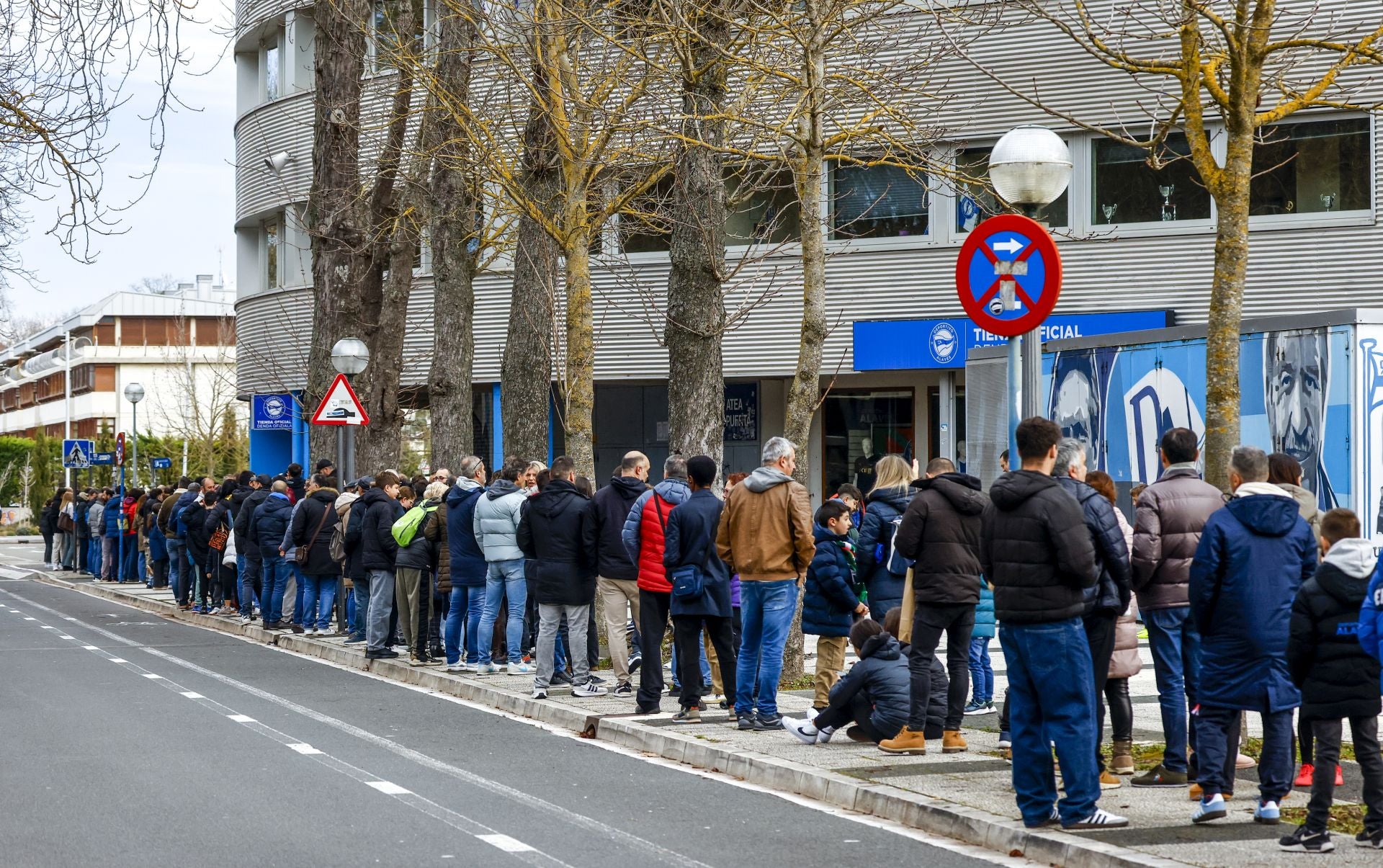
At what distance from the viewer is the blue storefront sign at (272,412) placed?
29.3 metres

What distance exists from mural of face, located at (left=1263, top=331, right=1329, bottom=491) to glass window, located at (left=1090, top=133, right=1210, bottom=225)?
1092 cm

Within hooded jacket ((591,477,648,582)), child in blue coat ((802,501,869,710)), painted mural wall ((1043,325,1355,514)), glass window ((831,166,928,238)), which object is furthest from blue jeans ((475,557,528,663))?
glass window ((831,166,928,238))

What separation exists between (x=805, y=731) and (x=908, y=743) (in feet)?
2.68

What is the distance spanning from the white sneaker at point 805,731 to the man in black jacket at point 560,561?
3106 mm

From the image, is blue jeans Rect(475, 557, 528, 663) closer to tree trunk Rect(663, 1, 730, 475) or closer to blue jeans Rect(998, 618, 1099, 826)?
tree trunk Rect(663, 1, 730, 475)

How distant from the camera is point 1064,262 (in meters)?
25.2

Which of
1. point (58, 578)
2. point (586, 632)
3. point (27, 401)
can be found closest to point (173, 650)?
point (586, 632)

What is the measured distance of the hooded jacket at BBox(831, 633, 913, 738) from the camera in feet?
33.8

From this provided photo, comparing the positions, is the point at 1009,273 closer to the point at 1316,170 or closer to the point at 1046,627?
the point at 1046,627

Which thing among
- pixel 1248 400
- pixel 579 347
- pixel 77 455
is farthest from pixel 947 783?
pixel 77 455

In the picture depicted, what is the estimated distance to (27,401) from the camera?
4943 inches

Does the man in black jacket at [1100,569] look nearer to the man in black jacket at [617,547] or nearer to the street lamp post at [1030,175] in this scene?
the street lamp post at [1030,175]

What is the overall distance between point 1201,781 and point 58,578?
3314 cm

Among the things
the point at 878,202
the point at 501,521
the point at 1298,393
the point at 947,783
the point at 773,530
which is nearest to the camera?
the point at 947,783
